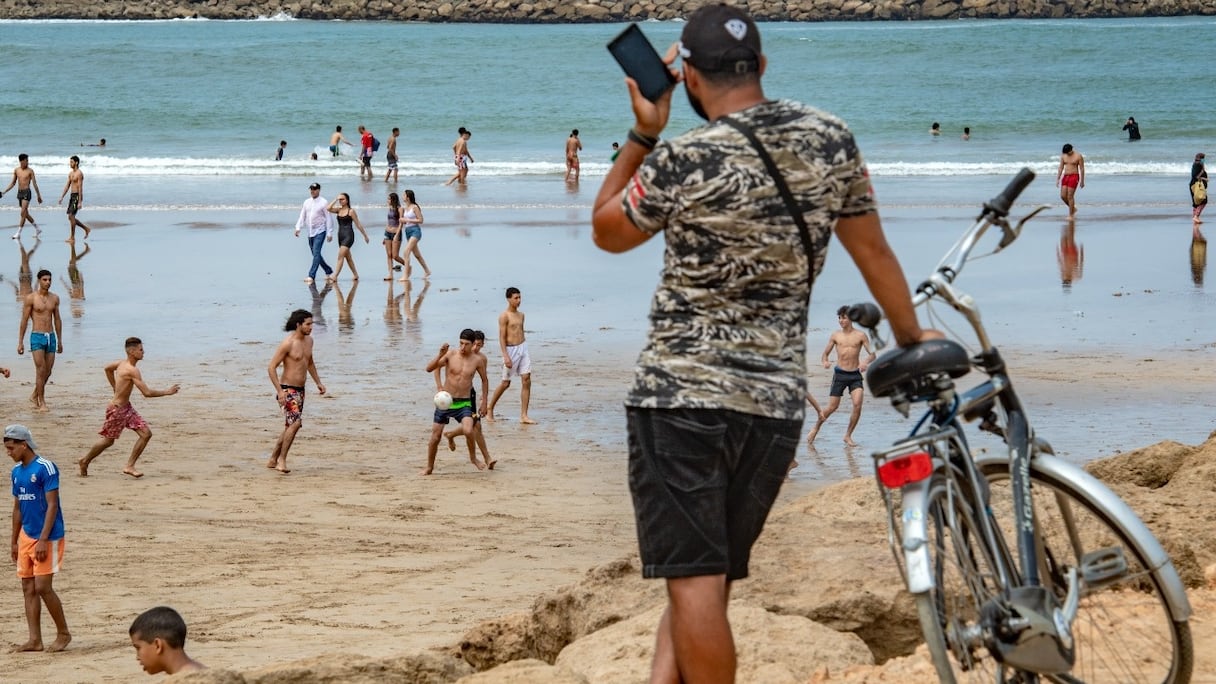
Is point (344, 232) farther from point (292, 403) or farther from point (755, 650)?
point (755, 650)

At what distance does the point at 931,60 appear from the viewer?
78.8 meters

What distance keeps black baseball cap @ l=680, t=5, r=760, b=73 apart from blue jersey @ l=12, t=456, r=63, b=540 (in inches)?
291

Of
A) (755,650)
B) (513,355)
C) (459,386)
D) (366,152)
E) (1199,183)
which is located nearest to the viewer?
(755,650)

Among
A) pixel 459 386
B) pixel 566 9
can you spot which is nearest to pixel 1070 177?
pixel 459 386

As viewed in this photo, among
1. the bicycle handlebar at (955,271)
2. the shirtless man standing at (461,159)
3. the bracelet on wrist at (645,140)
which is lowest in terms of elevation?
the bicycle handlebar at (955,271)

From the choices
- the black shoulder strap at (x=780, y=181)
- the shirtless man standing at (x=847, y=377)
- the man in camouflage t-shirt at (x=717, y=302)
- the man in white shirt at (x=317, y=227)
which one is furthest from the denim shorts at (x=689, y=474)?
the man in white shirt at (x=317, y=227)

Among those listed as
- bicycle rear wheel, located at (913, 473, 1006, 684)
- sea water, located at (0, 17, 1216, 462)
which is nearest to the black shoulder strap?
bicycle rear wheel, located at (913, 473, 1006, 684)

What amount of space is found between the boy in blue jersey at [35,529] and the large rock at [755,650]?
544cm

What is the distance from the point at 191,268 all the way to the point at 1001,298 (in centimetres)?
1212

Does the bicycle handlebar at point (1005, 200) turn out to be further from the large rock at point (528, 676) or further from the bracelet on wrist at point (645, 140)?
the large rock at point (528, 676)

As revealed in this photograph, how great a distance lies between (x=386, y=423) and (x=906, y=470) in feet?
37.9

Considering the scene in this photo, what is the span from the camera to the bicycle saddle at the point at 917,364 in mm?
3092

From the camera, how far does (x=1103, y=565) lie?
3.20 metres

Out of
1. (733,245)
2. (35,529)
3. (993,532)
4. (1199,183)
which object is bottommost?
(35,529)
